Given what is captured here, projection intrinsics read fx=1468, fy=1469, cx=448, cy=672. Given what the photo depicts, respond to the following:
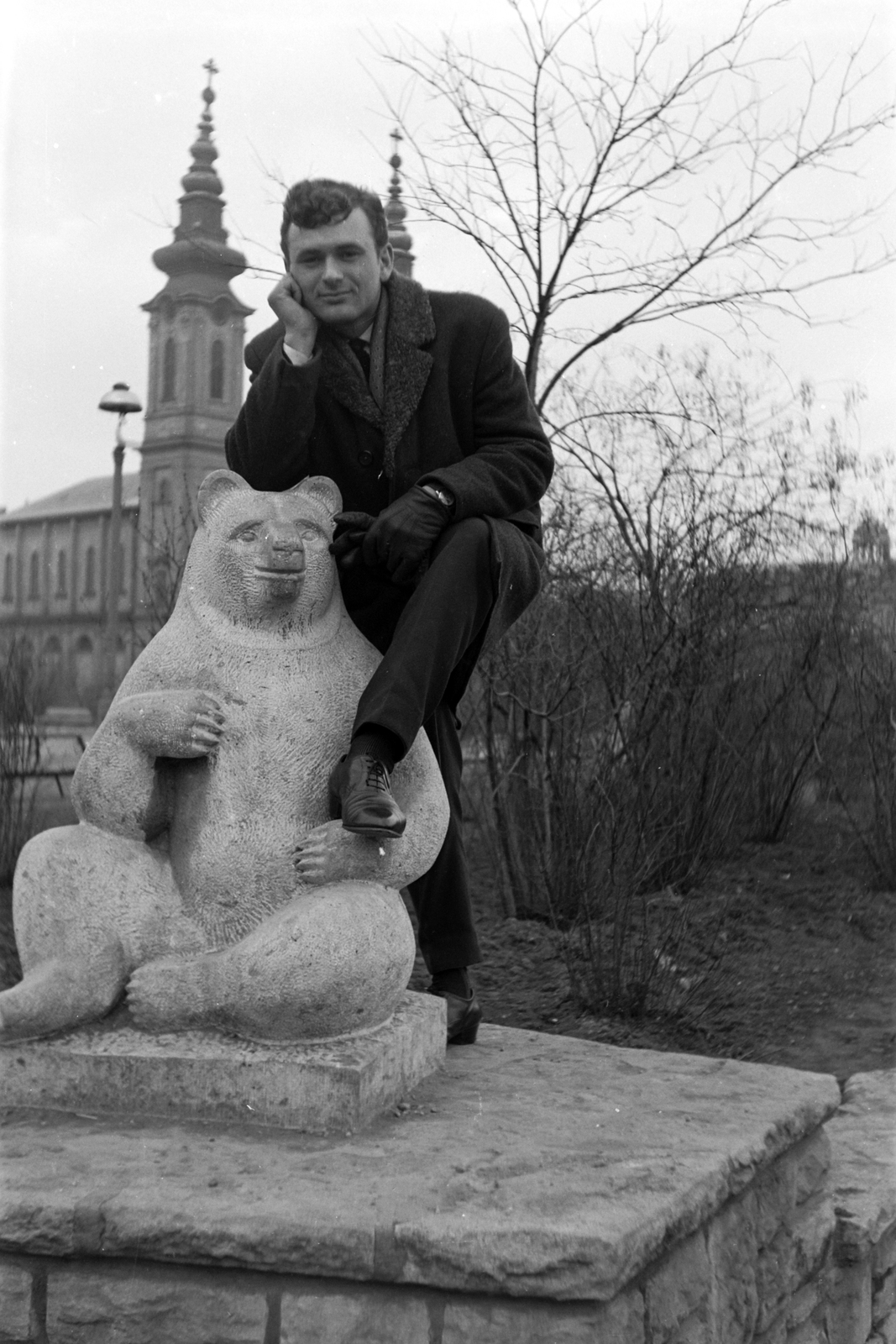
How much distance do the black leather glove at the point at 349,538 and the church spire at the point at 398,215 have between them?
338 centimetres

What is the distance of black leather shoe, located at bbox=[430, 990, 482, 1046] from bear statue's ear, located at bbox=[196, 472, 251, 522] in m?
1.21

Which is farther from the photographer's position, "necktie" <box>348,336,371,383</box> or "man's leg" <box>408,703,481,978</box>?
"man's leg" <box>408,703,481,978</box>

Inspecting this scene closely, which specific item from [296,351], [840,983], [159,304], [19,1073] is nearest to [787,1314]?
[19,1073]

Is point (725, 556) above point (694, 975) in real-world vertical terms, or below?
above

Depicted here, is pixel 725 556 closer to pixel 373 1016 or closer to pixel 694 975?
pixel 694 975

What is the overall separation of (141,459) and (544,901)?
872 cm

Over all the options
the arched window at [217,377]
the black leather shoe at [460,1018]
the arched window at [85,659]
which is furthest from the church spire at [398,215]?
the arched window at [217,377]

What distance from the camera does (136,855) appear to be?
2.86 meters

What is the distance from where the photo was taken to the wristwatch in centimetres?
299

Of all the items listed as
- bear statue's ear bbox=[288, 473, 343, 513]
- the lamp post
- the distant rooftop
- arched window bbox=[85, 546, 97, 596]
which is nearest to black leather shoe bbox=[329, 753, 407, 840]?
bear statue's ear bbox=[288, 473, 343, 513]

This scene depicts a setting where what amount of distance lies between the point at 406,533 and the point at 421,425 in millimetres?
371

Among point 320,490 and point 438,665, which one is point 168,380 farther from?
point 438,665

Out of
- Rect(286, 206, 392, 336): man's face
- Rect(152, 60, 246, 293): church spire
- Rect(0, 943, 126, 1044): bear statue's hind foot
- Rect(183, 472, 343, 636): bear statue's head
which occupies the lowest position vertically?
Rect(0, 943, 126, 1044): bear statue's hind foot

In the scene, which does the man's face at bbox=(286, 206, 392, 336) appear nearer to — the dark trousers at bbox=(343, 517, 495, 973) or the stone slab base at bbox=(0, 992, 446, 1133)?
the dark trousers at bbox=(343, 517, 495, 973)
